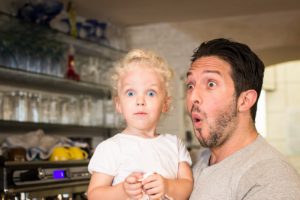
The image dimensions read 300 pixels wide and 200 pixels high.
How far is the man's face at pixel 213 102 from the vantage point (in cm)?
150

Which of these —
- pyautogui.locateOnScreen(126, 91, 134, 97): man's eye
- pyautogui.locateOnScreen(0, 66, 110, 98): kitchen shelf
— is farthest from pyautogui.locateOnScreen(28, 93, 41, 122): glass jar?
pyautogui.locateOnScreen(126, 91, 134, 97): man's eye

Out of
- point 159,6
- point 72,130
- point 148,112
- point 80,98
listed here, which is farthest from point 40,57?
point 148,112

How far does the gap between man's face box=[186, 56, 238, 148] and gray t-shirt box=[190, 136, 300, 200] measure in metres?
0.08

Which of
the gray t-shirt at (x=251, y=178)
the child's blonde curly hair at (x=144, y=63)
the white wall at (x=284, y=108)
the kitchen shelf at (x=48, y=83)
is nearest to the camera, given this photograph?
the gray t-shirt at (x=251, y=178)

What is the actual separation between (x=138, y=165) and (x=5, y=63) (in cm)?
164

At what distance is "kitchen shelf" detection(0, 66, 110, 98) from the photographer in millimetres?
2946

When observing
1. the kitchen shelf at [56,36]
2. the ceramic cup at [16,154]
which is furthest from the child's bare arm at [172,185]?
the kitchen shelf at [56,36]

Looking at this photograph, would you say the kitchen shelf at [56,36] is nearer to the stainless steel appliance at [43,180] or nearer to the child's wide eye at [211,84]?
the stainless steel appliance at [43,180]

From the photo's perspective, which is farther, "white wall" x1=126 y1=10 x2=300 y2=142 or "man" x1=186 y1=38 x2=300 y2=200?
"white wall" x1=126 y1=10 x2=300 y2=142

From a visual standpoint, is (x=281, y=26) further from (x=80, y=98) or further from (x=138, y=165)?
(x=138, y=165)

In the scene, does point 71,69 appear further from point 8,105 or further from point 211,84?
point 211,84

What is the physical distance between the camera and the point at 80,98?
346cm

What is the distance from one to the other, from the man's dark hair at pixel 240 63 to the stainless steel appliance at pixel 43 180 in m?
Answer: 1.30

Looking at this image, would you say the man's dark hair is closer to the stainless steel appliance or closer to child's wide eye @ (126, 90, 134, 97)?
child's wide eye @ (126, 90, 134, 97)
